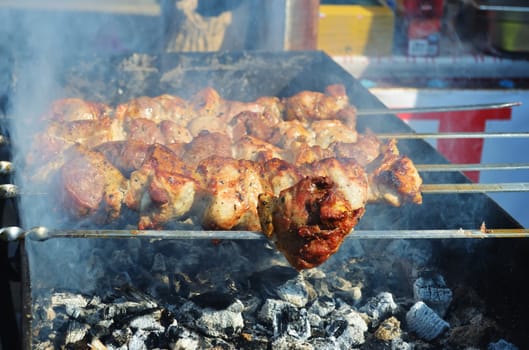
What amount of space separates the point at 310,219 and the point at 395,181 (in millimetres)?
649

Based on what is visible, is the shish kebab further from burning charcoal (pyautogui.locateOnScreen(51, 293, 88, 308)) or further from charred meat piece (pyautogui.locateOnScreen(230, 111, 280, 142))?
burning charcoal (pyautogui.locateOnScreen(51, 293, 88, 308))

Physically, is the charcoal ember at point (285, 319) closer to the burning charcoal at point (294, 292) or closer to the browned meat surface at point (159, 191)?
the burning charcoal at point (294, 292)

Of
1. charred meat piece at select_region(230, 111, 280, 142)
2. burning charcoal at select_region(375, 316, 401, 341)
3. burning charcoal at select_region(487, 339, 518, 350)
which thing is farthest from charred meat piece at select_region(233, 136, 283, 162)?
burning charcoal at select_region(487, 339, 518, 350)

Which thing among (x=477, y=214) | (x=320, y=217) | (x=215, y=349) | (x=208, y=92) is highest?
(x=208, y=92)

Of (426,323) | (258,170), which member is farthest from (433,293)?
(258,170)

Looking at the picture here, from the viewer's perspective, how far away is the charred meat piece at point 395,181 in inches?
114

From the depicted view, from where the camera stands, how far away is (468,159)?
5.95m

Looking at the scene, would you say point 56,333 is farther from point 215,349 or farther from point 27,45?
point 27,45

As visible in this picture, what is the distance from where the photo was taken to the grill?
286cm

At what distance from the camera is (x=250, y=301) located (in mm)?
3201

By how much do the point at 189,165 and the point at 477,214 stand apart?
1.72 m

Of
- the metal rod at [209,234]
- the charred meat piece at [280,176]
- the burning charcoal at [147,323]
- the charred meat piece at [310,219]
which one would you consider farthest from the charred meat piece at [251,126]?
the burning charcoal at [147,323]

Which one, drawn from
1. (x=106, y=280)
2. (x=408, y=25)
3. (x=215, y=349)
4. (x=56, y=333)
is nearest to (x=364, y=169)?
(x=215, y=349)

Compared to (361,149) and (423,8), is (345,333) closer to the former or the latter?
(361,149)
